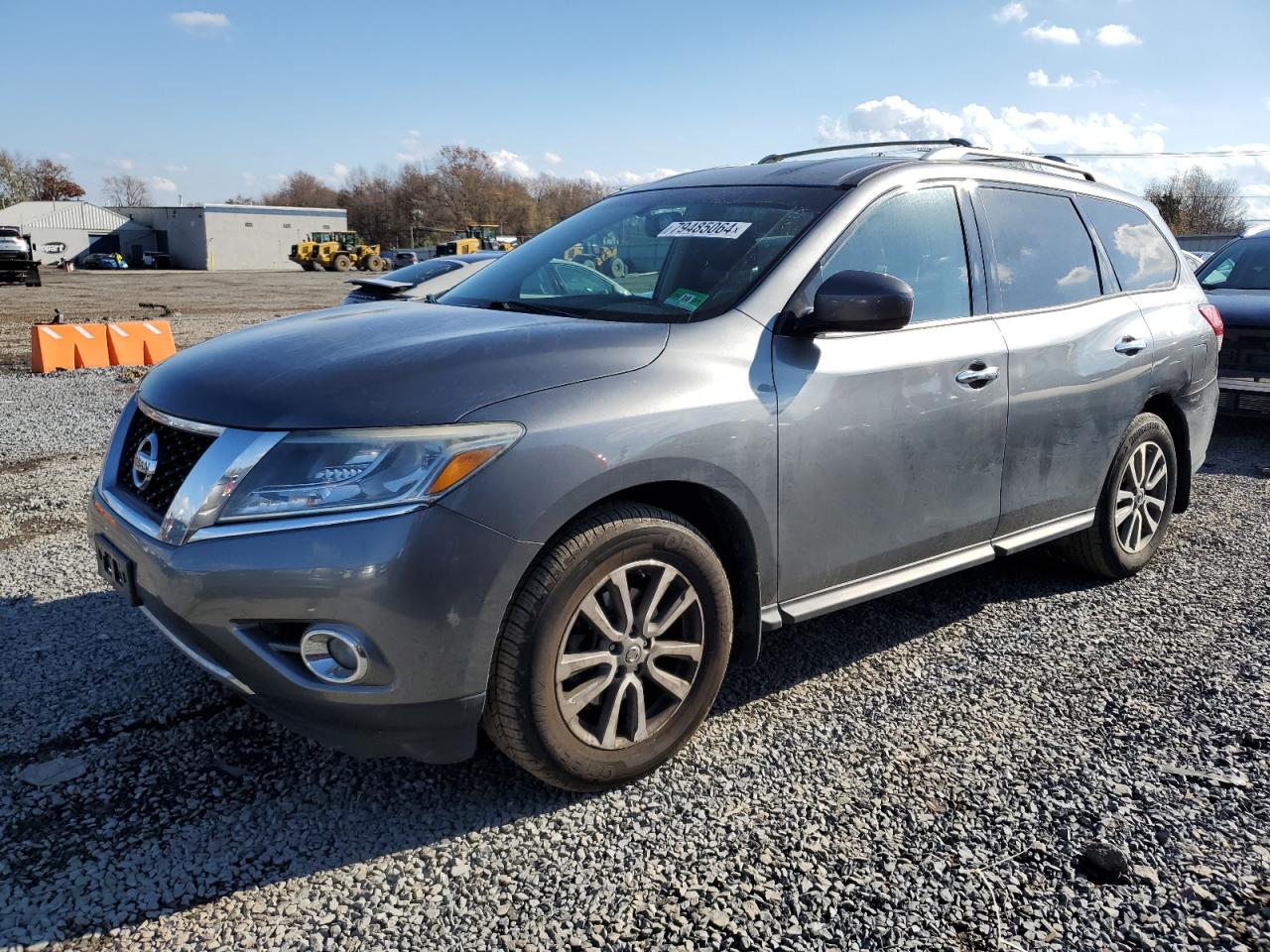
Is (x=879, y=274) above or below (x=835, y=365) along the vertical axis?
above

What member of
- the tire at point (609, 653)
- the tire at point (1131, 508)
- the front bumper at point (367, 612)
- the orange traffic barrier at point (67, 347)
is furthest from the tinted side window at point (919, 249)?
the orange traffic barrier at point (67, 347)

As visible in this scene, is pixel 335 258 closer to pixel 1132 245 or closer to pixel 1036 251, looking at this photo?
pixel 1132 245

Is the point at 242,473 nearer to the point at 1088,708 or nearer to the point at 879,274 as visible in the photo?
the point at 879,274

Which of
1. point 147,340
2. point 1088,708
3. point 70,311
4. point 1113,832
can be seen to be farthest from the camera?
point 70,311

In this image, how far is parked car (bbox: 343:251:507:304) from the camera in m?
10.4

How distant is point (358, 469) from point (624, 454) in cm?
68

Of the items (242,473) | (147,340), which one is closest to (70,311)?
(147,340)

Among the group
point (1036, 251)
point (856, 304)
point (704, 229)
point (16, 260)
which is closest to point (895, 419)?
point (856, 304)

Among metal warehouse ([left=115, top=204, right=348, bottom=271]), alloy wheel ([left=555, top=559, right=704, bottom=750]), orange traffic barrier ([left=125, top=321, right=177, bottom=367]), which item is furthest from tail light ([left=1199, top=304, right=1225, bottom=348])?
metal warehouse ([left=115, top=204, right=348, bottom=271])

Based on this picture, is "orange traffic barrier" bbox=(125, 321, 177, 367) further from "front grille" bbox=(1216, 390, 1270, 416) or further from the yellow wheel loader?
the yellow wheel loader

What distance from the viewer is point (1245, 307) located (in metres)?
7.96

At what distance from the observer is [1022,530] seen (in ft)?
12.7

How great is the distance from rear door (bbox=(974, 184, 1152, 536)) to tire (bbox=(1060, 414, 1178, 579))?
0.45 ft

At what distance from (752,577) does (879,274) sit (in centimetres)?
101
